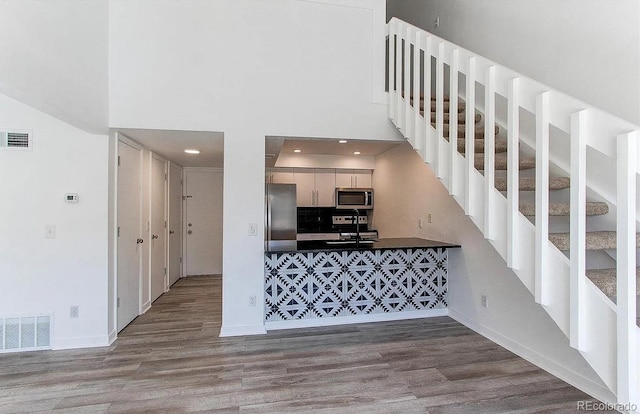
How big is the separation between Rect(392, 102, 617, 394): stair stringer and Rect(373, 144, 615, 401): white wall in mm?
1083

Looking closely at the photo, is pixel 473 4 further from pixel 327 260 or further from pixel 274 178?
pixel 274 178

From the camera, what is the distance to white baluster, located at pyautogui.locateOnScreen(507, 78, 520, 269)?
6.36 ft

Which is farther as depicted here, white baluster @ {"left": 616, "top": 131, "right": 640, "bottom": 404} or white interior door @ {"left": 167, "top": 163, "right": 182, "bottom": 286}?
white interior door @ {"left": 167, "top": 163, "right": 182, "bottom": 286}

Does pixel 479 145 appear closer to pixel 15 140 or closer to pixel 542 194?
pixel 542 194

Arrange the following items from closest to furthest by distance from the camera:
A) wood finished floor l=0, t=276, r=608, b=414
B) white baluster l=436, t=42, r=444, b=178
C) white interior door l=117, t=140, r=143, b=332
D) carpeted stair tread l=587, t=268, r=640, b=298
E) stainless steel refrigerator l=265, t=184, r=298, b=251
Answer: carpeted stair tread l=587, t=268, r=640, b=298, wood finished floor l=0, t=276, r=608, b=414, white baluster l=436, t=42, r=444, b=178, white interior door l=117, t=140, r=143, b=332, stainless steel refrigerator l=265, t=184, r=298, b=251

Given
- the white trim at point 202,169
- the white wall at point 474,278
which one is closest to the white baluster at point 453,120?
the white wall at point 474,278

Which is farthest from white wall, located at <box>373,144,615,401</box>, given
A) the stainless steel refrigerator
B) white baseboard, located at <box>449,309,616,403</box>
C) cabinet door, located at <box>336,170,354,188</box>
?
the stainless steel refrigerator

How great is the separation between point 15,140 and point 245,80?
2251 mm

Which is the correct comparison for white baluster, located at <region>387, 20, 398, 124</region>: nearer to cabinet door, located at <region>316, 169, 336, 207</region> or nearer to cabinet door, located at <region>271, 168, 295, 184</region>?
cabinet door, located at <region>316, 169, 336, 207</region>

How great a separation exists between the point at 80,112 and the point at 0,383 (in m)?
2.28

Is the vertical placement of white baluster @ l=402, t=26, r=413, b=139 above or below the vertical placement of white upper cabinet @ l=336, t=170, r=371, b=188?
above

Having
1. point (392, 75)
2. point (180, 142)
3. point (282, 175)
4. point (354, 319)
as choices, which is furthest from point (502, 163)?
point (282, 175)

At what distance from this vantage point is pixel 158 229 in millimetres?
4801

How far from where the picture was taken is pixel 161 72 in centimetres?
323
